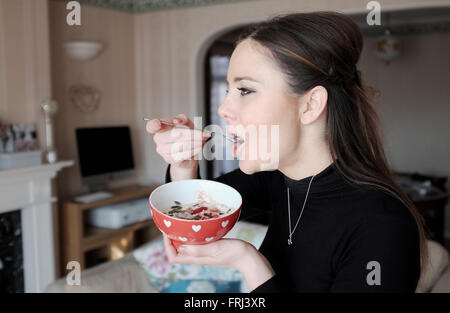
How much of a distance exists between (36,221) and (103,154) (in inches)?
31.4

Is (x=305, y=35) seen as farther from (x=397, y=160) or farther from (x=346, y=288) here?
(x=397, y=160)

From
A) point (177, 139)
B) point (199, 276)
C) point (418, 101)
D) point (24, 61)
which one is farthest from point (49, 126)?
point (418, 101)

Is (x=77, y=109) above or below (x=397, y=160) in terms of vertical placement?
above

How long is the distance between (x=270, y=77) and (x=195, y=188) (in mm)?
224

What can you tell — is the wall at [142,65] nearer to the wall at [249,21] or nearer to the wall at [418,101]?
the wall at [249,21]

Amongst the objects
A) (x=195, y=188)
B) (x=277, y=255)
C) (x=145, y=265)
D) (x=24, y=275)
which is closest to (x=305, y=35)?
(x=195, y=188)

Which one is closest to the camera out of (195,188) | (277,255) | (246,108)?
(246,108)

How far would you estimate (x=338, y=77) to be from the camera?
728mm

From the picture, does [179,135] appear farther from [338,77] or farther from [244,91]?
[338,77]

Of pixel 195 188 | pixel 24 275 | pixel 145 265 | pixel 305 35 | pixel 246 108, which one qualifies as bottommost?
pixel 24 275

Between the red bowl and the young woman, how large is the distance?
0.12ft

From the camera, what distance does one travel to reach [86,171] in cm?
336

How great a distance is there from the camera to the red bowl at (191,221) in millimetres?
628

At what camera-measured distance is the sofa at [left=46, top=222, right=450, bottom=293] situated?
2.10 meters
